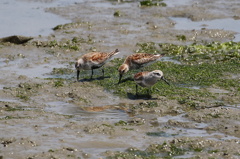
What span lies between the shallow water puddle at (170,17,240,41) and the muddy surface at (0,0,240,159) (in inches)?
31.6

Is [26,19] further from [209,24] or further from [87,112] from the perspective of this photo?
[87,112]

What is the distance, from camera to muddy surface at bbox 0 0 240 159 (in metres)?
9.17

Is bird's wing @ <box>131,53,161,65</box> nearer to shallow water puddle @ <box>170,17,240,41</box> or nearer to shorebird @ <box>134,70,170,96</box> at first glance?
shorebird @ <box>134,70,170,96</box>

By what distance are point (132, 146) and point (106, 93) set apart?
3616 mm

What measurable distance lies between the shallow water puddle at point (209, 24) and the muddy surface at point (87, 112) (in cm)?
80

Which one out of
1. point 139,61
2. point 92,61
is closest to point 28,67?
point 92,61

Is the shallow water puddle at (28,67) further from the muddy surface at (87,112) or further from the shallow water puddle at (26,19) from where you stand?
the shallow water puddle at (26,19)

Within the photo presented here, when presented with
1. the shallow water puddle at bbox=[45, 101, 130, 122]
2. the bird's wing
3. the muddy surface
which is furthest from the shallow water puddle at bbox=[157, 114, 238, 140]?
the bird's wing

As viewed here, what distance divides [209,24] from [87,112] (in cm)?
1054

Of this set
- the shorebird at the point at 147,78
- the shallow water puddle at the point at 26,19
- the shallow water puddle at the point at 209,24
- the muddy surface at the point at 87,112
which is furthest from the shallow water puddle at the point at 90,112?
the shallow water puddle at the point at 209,24

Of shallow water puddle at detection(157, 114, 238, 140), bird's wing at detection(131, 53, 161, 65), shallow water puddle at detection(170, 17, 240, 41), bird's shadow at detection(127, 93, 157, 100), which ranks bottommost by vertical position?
shallow water puddle at detection(157, 114, 238, 140)

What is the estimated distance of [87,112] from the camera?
37.4 feet

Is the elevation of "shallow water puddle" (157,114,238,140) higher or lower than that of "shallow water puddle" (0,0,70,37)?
lower

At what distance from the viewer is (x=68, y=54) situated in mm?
16453
